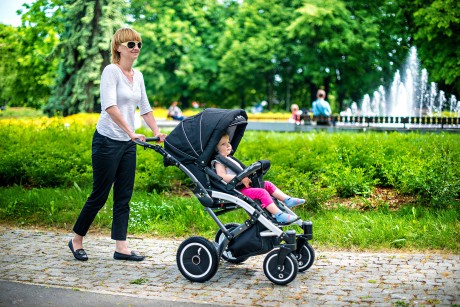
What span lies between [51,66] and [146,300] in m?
35.3

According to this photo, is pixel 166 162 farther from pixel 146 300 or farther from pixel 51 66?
pixel 51 66

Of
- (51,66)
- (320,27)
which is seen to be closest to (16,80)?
(51,66)

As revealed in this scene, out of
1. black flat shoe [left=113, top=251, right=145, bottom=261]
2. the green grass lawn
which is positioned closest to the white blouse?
black flat shoe [left=113, top=251, right=145, bottom=261]

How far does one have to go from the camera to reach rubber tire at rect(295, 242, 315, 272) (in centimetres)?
628

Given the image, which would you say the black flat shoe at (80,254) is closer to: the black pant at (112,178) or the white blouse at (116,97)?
the black pant at (112,178)

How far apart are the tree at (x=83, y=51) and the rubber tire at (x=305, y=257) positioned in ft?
77.3

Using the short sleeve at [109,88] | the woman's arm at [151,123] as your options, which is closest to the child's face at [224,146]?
the woman's arm at [151,123]

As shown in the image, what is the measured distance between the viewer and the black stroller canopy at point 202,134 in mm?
6195

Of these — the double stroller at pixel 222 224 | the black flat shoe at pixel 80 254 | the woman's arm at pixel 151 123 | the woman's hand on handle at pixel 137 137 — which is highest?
the woman's arm at pixel 151 123

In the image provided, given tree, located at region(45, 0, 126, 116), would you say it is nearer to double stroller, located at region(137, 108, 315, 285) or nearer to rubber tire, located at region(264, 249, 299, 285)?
double stroller, located at region(137, 108, 315, 285)

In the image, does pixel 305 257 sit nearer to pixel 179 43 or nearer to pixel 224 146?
pixel 224 146

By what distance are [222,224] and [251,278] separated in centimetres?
55

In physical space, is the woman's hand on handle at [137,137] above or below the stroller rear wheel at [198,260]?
above

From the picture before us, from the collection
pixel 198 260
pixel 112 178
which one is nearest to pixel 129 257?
pixel 112 178
